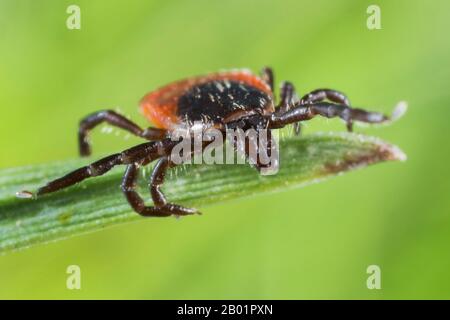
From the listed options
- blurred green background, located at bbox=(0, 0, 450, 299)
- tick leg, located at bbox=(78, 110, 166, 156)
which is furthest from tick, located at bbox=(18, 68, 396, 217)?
blurred green background, located at bbox=(0, 0, 450, 299)

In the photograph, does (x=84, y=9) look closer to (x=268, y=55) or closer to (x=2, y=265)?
(x=268, y=55)

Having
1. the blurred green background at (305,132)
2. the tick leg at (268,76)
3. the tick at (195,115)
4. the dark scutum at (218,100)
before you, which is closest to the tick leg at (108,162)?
the tick at (195,115)

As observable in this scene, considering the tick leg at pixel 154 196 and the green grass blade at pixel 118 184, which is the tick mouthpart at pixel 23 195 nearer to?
the green grass blade at pixel 118 184

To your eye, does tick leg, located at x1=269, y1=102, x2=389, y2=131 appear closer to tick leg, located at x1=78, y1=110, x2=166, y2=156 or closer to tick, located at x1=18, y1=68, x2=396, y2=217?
tick, located at x1=18, y1=68, x2=396, y2=217

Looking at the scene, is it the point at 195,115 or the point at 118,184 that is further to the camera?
the point at 195,115

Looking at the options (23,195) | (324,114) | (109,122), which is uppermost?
(109,122)

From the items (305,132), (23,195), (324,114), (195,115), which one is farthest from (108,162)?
(305,132)

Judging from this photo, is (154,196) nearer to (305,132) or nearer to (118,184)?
(118,184)
